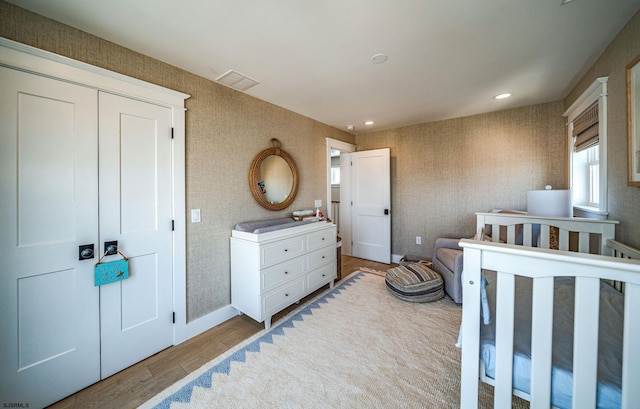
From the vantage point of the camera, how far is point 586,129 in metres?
2.26

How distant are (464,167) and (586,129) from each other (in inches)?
52.4

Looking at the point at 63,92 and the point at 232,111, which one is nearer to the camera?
the point at 63,92

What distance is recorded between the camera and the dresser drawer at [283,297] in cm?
218

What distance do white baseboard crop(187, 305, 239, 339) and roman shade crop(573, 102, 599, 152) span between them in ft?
12.2

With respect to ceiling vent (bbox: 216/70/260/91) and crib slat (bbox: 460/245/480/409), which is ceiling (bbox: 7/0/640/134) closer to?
ceiling vent (bbox: 216/70/260/91)

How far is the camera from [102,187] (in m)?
1.64

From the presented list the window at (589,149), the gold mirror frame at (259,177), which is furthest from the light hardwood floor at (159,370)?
the window at (589,149)

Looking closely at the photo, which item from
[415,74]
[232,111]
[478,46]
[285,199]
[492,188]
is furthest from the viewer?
[492,188]

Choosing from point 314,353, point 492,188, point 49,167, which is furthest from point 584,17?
→ point 49,167

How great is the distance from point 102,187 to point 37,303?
0.78 meters

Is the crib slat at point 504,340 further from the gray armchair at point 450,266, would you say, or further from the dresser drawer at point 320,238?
the dresser drawer at point 320,238

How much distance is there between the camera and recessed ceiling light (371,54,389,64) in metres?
1.87

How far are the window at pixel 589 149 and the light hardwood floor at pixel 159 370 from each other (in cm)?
308

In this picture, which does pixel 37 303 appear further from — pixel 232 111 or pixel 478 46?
pixel 478 46
